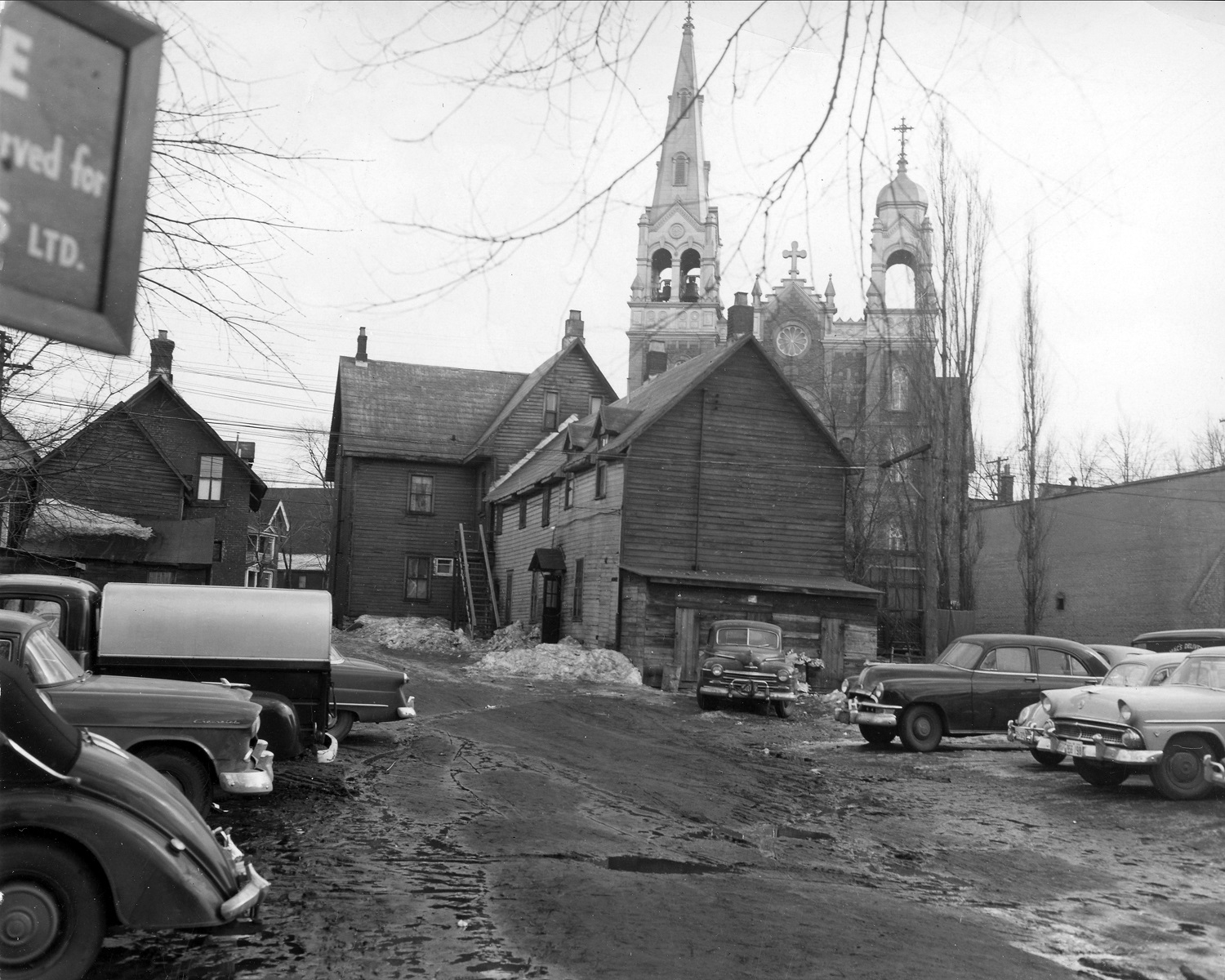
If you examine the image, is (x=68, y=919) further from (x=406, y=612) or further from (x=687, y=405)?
(x=406, y=612)

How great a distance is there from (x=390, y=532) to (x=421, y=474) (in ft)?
9.36

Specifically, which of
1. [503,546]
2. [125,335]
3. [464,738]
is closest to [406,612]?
[503,546]

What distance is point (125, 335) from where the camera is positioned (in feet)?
8.81

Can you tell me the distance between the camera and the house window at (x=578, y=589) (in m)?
33.5

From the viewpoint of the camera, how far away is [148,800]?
5.02 meters

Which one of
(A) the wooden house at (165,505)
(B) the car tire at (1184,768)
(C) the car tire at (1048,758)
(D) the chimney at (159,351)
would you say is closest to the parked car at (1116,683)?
(C) the car tire at (1048,758)

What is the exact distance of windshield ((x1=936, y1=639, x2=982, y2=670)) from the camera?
Answer: 1692 cm

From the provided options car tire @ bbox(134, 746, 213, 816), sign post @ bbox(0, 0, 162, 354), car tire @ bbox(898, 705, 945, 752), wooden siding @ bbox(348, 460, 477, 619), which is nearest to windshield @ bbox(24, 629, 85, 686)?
car tire @ bbox(134, 746, 213, 816)

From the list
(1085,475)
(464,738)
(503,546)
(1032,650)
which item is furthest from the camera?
(1085,475)

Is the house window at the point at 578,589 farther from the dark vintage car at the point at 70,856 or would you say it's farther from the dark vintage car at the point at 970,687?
the dark vintage car at the point at 70,856

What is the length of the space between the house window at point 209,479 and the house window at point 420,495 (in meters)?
7.74

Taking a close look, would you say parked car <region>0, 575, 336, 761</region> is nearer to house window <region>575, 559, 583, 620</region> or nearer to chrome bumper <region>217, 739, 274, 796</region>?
chrome bumper <region>217, 739, 274, 796</region>

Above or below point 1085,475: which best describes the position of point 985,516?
below

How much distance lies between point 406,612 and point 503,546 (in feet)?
17.2
